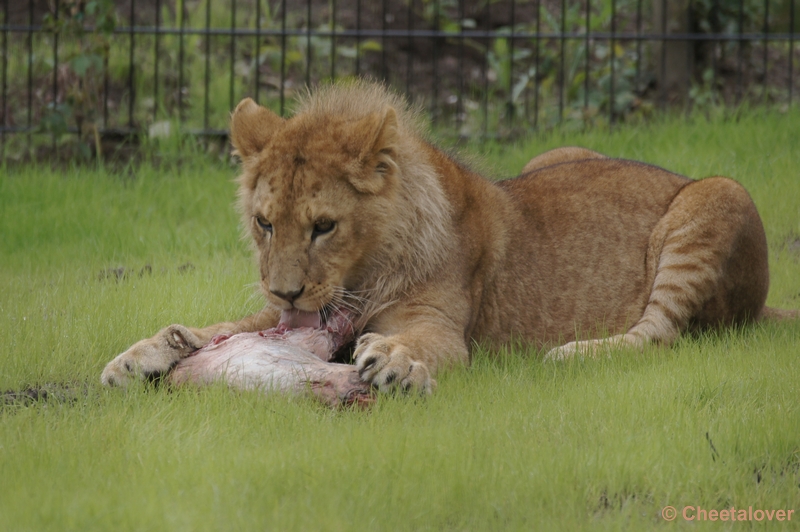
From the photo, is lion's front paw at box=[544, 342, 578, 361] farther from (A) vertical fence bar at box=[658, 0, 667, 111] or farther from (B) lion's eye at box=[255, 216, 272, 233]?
(A) vertical fence bar at box=[658, 0, 667, 111]

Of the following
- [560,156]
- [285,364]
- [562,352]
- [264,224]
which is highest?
[560,156]

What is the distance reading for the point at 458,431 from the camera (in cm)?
386

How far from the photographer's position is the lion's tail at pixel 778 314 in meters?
5.74

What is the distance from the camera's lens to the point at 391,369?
4.15 meters

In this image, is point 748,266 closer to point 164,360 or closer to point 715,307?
point 715,307

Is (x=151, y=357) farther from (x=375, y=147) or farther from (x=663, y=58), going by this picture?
(x=663, y=58)

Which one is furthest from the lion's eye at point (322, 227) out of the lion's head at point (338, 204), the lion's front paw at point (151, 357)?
the lion's front paw at point (151, 357)

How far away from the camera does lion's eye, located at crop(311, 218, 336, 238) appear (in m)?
4.63

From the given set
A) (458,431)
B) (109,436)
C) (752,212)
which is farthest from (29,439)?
(752,212)

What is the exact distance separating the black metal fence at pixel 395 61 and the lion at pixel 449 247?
Answer: 4.33m

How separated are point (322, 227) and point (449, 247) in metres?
0.82

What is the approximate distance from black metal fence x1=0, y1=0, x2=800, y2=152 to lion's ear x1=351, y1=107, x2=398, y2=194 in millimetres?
4782

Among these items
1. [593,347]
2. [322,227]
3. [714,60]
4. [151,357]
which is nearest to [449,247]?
[322,227]

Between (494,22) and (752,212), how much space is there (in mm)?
8304
